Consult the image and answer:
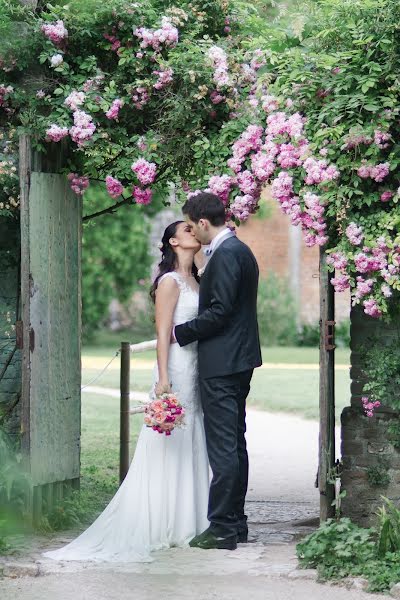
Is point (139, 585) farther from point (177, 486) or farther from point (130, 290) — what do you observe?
point (130, 290)

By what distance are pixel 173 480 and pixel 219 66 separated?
8.21 feet

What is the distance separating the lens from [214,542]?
6723 millimetres

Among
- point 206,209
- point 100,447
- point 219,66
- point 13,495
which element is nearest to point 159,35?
point 219,66

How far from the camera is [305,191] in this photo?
679cm

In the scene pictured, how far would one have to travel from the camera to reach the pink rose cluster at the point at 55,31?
297 inches

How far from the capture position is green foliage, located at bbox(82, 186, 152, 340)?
28391 mm

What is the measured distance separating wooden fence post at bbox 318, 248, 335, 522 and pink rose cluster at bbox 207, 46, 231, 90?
1.22 meters

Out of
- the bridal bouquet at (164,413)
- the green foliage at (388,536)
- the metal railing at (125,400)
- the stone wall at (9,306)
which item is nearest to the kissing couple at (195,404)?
the bridal bouquet at (164,413)

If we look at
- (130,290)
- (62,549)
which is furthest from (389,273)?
(130,290)

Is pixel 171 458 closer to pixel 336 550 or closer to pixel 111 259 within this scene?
pixel 336 550

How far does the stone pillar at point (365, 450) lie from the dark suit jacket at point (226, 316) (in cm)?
78

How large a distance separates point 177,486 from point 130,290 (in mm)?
22202

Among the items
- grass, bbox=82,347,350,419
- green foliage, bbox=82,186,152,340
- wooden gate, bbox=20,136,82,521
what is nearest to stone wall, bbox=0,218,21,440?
wooden gate, bbox=20,136,82,521

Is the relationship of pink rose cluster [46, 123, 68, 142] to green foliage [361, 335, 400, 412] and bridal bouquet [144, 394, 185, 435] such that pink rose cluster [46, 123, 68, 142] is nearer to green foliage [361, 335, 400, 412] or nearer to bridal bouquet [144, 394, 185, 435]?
bridal bouquet [144, 394, 185, 435]
